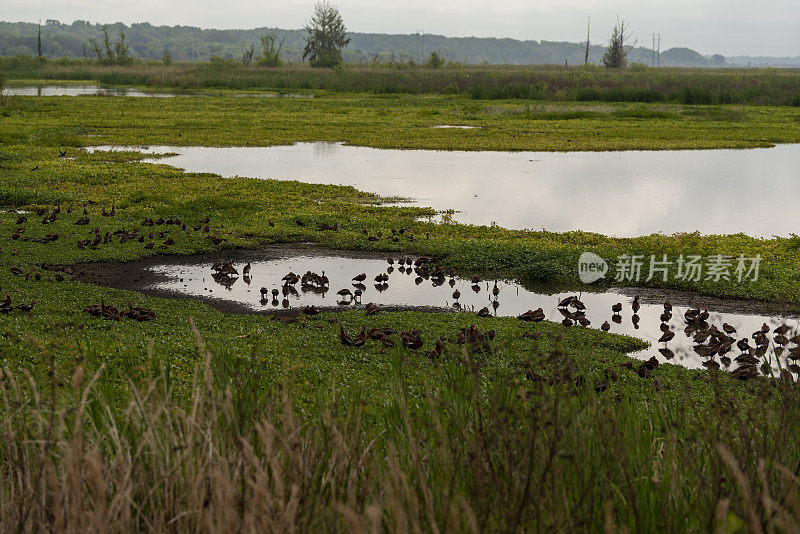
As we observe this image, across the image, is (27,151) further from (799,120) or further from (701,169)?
(799,120)

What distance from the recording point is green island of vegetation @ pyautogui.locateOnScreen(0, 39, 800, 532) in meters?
3.06

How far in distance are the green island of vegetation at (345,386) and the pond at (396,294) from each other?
524mm

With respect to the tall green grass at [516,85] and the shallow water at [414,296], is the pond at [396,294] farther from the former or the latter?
the tall green grass at [516,85]

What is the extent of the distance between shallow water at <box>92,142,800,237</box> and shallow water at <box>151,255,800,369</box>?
4.14 meters

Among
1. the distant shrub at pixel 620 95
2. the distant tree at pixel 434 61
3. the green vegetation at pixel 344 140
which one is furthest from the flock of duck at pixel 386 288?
the distant tree at pixel 434 61

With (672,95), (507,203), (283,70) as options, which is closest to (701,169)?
Answer: (507,203)

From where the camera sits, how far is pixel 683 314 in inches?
410

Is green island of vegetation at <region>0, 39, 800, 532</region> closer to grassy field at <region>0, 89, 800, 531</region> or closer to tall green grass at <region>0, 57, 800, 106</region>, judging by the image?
grassy field at <region>0, 89, 800, 531</region>

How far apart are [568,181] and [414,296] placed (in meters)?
11.7

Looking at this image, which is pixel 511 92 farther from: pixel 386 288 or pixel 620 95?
pixel 386 288

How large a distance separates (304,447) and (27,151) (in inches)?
1021

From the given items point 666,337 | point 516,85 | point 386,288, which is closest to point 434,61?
point 516,85

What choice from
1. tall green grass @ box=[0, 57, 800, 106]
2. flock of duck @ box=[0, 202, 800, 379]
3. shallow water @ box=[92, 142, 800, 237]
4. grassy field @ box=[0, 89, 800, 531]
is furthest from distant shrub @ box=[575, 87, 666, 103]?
flock of duck @ box=[0, 202, 800, 379]

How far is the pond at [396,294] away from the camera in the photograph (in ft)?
33.1
